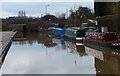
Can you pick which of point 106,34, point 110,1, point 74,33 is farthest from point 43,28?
point 106,34

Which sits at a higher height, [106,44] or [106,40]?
[106,40]

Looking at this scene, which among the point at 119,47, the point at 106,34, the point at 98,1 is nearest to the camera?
the point at 119,47

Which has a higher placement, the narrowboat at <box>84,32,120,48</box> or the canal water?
the narrowboat at <box>84,32,120,48</box>

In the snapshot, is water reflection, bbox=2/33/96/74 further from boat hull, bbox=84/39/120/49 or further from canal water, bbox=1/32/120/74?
boat hull, bbox=84/39/120/49

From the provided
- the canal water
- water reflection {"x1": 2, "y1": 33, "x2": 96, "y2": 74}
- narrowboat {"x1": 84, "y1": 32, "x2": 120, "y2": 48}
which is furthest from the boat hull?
water reflection {"x1": 2, "y1": 33, "x2": 96, "y2": 74}

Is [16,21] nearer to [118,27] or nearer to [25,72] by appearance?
[118,27]

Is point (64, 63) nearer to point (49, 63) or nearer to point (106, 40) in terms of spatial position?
point (49, 63)

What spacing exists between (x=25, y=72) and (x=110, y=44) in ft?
32.5

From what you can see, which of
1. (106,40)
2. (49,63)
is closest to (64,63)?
(49,63)

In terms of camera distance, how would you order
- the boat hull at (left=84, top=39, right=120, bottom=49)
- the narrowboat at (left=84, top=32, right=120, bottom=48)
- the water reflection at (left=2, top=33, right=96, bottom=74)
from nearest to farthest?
the water reflection at (left=2, top=33, right=96, bottom=74), the boat hull at (left=84, top=39, right=120, bottom=49), the narrowboat at (left=84, top=32, right=120, bottom=48)

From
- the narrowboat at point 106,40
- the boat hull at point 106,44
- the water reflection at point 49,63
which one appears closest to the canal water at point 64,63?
the water reflection at point 49,63

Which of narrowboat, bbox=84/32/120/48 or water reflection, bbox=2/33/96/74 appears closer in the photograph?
water reflection, bbox=2/33/96/74

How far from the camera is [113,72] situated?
1056cm

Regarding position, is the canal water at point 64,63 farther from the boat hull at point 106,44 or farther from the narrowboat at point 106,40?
the narrowboat at point 106,40
